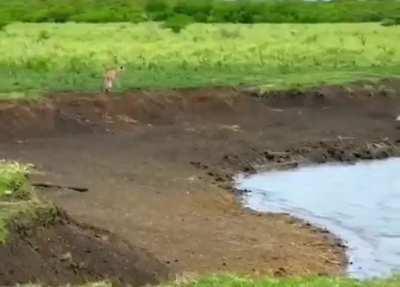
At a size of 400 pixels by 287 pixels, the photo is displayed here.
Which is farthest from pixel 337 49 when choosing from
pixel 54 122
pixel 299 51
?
pixel 54 122

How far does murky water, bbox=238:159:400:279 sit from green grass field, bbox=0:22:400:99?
231 inches

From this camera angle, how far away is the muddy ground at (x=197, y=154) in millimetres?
18391

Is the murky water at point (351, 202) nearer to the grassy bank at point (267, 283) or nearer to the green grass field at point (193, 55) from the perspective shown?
the grassy bank at point (267, 283)

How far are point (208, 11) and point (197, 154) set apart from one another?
27.0 m

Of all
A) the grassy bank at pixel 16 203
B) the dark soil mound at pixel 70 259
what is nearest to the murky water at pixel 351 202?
the dark soil mound at pixel 70 259

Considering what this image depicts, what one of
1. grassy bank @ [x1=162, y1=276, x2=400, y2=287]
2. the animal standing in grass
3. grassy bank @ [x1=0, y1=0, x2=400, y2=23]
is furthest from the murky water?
grassy bank @ [x1=0, y1=0, x2=400, y2=23]

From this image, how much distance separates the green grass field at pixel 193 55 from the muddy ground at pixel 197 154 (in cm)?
88

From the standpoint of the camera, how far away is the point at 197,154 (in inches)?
1062

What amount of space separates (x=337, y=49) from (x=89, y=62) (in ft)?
29.8

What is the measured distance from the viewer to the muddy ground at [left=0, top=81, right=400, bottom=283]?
60.3ft

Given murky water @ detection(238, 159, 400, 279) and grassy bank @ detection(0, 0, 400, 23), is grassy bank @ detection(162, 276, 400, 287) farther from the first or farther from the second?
grassy bank @ detection(0, 0, 400, 23)

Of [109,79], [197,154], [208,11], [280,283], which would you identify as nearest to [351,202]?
[197,154]

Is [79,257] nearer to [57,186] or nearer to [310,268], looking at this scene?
[310,268]

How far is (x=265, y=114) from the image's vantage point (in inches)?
1223
